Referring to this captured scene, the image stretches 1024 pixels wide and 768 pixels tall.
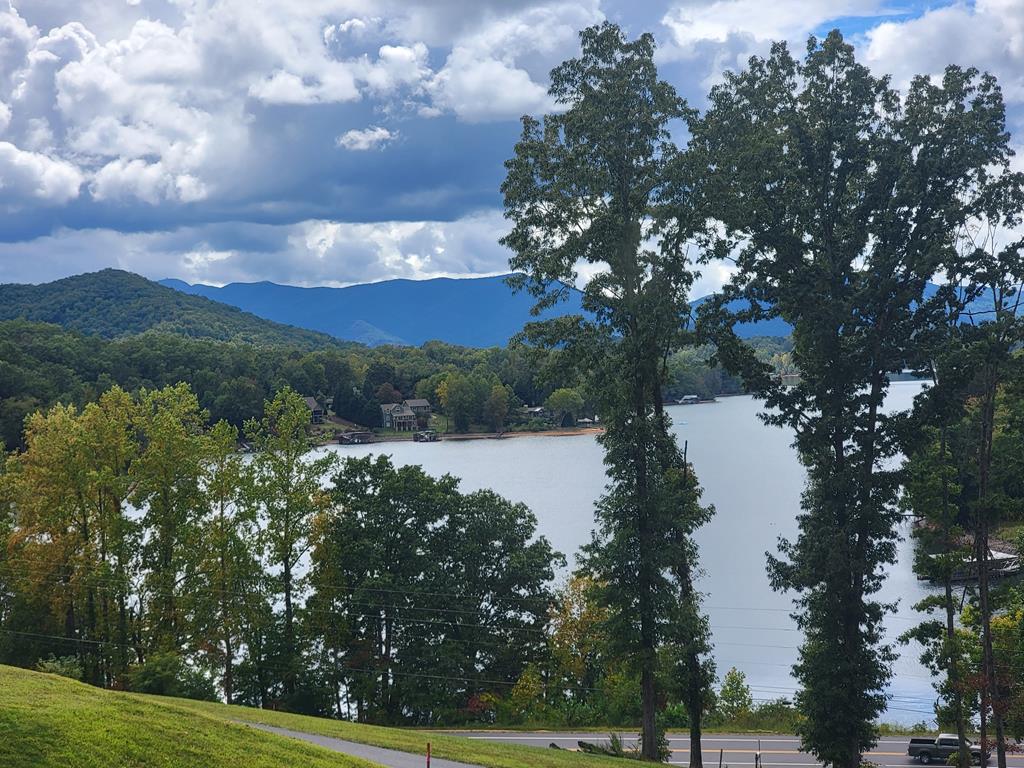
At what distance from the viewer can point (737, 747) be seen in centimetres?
2903

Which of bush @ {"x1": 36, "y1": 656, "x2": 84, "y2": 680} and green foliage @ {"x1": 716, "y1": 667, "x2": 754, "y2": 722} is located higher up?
bush @ {"x1": 36, "y1": 656, "x2": 84, "y2": 680}

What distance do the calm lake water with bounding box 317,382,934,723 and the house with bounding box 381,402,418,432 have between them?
14.7 metres

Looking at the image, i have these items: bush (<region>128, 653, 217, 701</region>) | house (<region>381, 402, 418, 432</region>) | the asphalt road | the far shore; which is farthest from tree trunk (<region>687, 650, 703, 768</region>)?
house (<region>381, 402, 418, 432</region>)

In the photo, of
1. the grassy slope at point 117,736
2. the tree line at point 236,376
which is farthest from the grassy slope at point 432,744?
the tree line at point 236,376

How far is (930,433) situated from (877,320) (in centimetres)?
310

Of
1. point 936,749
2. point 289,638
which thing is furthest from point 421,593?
point 936,749

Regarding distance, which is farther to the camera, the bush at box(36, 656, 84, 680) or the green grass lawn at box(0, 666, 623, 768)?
the bush at box(36, 656, 84, 680)

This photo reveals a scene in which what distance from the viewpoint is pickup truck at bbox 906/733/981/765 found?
2689 cm

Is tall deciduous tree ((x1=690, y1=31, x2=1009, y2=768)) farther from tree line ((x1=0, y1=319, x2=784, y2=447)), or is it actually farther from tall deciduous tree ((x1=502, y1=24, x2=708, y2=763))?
tree line ((x1=0, y1=319, x2=784, y2=447))

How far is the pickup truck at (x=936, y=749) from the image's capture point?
2689 centimetres

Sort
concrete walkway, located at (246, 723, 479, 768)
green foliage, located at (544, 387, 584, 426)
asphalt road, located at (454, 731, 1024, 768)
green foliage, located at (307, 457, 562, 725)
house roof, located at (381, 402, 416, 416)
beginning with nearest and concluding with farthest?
1. concrete walkway, located at (246, 723, 479, 768)
2. asphalt road, located at (454, 731, 1024, 768)
3. green foliage, located at (307, 457, 562, 725)
4. green foliage, located at (544, 387, 584, 426)
5. house roof, located at (381, 402, 416, 416)

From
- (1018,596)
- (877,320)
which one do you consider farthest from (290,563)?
(1018,596)

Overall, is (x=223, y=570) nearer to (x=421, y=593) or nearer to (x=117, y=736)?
(x=421, y=593)

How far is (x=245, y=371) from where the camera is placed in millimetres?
139500
